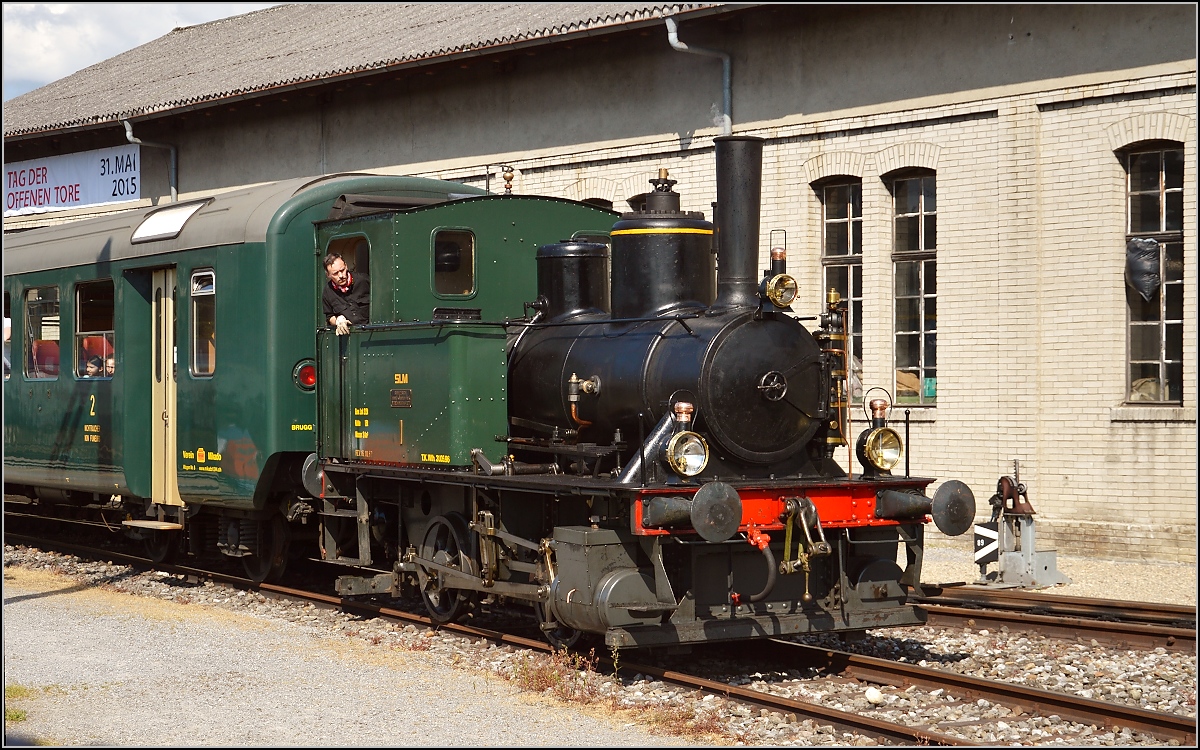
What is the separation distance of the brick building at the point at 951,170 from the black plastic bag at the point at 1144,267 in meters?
0.07

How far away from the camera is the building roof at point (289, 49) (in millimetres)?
17000

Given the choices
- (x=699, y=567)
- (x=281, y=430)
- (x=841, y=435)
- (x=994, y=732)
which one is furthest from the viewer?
(x=281, y=430)

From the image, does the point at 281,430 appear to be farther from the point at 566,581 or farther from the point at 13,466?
the point at 13,466

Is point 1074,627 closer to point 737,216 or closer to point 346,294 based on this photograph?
point 737,216

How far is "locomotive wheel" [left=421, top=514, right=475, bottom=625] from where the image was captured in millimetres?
8930

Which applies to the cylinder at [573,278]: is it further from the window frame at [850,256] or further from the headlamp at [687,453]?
the window frame at [850,256]

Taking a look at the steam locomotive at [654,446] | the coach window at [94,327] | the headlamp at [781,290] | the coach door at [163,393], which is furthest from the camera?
the coach window at [94,327]

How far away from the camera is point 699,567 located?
25.1 ft

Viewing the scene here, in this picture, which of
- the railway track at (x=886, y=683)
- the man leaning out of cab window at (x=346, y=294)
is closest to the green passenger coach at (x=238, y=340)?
the man leaning out of cab window at (x=346, y=294)

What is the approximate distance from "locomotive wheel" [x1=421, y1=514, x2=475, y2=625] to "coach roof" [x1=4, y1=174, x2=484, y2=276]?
2548mm

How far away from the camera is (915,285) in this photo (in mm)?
14852

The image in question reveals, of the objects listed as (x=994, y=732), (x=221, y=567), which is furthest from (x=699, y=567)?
(x=221, y=567)

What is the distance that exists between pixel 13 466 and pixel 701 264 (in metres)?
8.85

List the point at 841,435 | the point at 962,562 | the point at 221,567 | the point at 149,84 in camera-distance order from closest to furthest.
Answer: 1. the point at 841,435
2. the point at 221,567
3. the point at 962,562
4. the point at 149,84
